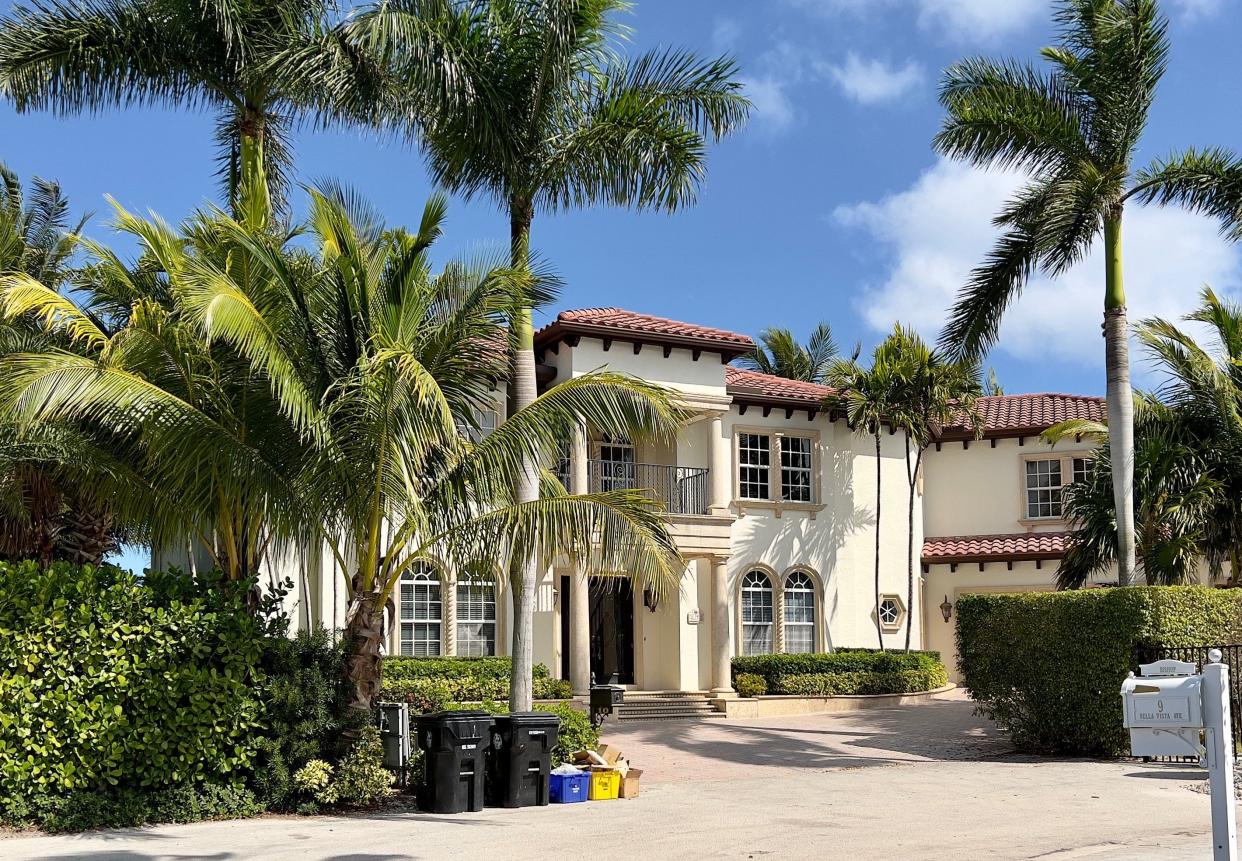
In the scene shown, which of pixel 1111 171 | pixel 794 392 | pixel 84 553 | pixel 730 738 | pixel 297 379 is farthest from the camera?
pixel 794 392

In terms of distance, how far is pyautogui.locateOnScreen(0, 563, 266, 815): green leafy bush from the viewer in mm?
11289

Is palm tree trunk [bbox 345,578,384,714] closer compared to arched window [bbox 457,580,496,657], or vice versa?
palm tree trunk [bbox 345,578,384,714]

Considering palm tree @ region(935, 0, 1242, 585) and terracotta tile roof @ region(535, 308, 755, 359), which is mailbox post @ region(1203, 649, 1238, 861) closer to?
palm tree @ region(935, 0, 1242, 585)

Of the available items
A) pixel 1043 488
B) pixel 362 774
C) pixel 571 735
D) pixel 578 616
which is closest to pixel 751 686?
pixel 578 616

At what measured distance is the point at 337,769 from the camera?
40.9 ft

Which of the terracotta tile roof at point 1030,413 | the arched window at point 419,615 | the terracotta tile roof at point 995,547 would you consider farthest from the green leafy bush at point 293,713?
the terracotta tile roof at point 1030,413

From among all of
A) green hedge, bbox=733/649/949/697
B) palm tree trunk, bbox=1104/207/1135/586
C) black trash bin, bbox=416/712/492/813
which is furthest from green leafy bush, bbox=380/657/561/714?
palm tree trunk, bbox=1104/207/1135/586

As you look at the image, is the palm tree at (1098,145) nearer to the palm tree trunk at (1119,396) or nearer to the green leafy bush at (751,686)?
the palm tree trunk at (1119,396)

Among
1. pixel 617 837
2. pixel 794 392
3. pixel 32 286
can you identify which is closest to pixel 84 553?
pixel 32 286

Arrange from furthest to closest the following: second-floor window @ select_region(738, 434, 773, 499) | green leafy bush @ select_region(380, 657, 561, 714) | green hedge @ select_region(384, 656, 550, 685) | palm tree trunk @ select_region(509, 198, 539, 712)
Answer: second-floor window @ select_region(738, 434, 773, 499) < green hedge @ select_region(384, 656, 550, 685) < green leafy bush @ select_region(380, 657, 561, 714) < palm tree trunk @ select_region(509, 198, 539, 712)

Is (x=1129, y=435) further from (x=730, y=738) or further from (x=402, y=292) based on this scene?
(x=402, y=292)

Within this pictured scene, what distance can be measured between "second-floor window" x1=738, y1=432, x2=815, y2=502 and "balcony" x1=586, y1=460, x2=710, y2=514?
76.4 inches

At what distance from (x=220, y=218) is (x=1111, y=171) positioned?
1177 centimetres

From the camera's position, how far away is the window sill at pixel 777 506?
2652cm
